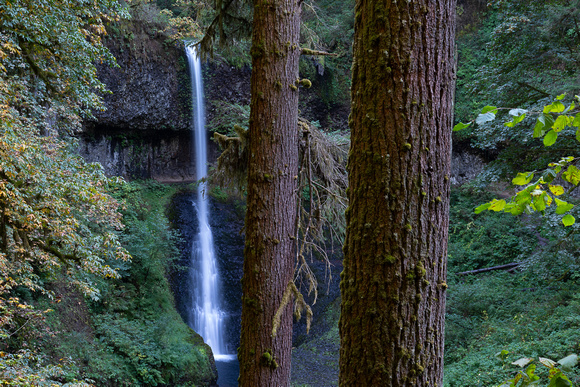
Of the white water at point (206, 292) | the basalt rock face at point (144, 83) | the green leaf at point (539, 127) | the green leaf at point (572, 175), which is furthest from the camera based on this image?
the basalt rock face at point (144, 83)

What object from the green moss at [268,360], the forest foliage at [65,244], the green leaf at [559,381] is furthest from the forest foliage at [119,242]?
the green leaf at [559,381]

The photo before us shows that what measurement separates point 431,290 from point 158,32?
699 inches

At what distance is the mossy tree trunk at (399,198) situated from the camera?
1.37 meters

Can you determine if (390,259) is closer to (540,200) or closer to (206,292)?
(540,200)

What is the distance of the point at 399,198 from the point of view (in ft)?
4.57

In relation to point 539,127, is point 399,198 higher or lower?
lower

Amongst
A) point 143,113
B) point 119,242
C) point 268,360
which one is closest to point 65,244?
point 119,242

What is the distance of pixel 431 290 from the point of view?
4.68 feet

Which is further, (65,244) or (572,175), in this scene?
(65,244)

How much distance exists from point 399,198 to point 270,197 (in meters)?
2.27

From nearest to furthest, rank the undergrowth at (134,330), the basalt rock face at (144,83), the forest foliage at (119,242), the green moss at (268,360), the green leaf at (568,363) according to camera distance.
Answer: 1. the green leaf at (568,363)
2. the green moss at (268,360)
3. the forest foliage at (119,242)
4. the undergrowth at (134,330)
5. the basalt rock face at (144,83)

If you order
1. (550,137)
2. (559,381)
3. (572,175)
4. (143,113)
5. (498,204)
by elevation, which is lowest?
(559,381)

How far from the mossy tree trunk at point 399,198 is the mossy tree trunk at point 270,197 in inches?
82.3

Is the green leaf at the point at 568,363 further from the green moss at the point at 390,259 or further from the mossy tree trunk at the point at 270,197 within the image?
the mossy tree trunk at the point at 270,197
